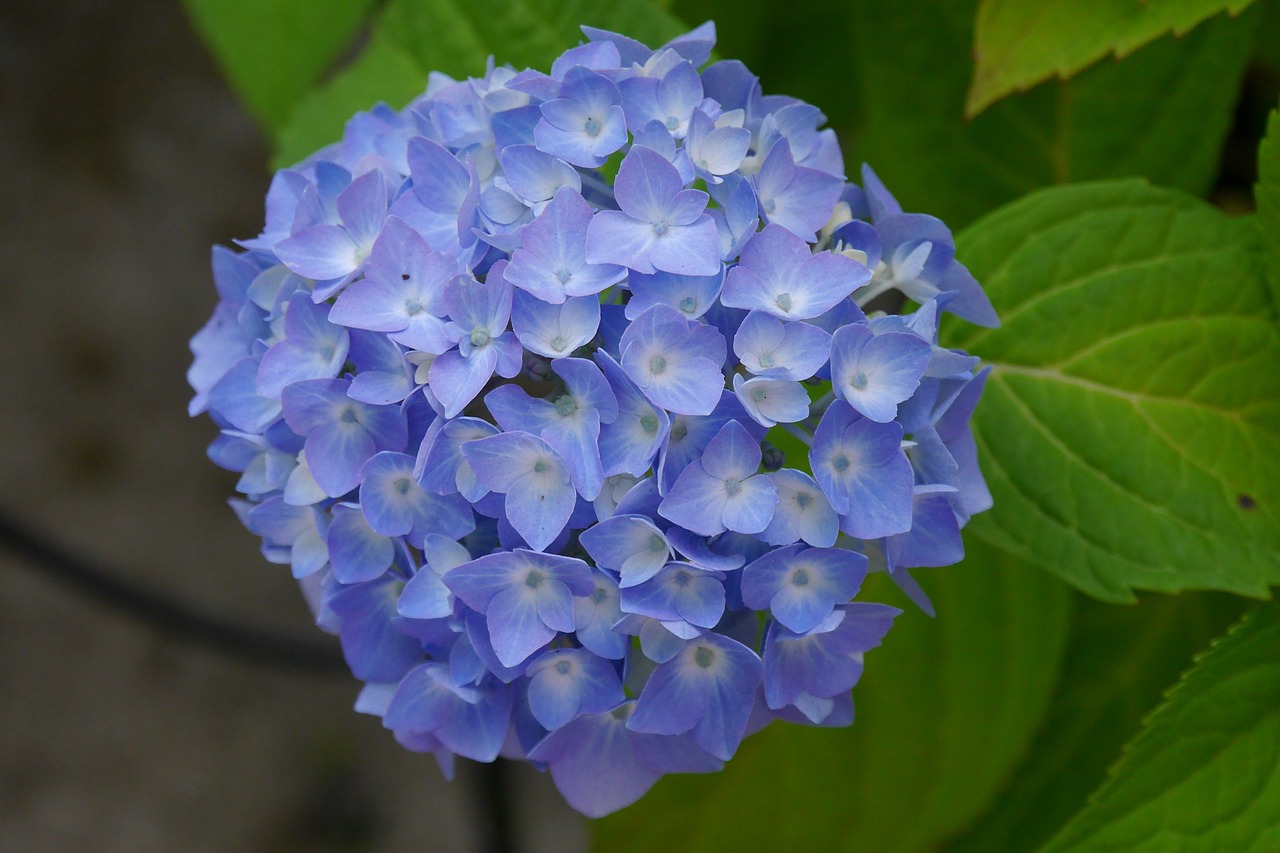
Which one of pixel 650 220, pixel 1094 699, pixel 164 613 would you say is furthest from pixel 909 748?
pixel 164 613

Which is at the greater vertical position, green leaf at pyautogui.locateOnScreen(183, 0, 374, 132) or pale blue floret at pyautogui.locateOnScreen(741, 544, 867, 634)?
green leaf at pyautogui.locateOnScreen(183, 0, 374, 132)

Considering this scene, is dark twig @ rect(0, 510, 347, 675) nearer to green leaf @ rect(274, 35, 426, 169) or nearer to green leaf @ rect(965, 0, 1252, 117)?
green leaf @ rect(274, 35, 426, 169)

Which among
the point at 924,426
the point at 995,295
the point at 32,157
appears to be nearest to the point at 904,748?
the point at 995,295

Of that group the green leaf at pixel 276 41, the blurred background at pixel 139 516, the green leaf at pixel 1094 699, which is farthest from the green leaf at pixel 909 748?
the green leaf at pixel 276 41

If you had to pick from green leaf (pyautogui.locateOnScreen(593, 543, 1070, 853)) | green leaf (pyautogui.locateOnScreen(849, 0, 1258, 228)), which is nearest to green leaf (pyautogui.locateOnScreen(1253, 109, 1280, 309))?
green leaf (pyautogui.locateOnScreen(849, 0, 1258, 228))

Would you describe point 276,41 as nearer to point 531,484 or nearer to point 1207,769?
point 531,484

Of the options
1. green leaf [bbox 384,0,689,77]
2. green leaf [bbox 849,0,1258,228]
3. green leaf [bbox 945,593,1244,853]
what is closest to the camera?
green leaf [bbox 384,0,689,77]
